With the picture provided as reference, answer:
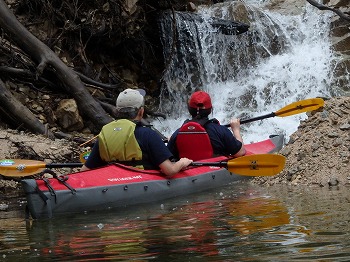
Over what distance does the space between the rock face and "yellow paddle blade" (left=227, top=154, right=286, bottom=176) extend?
39 centimetres

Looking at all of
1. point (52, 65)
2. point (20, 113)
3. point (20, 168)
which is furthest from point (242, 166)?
point (52, 65)

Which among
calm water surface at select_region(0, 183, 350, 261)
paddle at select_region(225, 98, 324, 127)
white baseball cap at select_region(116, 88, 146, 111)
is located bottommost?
calm water surface at select_region(0, 183, 350, 261)

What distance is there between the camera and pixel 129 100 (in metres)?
6.68

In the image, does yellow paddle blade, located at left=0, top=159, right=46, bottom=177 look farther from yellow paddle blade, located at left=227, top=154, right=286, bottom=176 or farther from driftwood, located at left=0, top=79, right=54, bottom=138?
driftwood, located at left=0, top=79, right=54, bottom=138

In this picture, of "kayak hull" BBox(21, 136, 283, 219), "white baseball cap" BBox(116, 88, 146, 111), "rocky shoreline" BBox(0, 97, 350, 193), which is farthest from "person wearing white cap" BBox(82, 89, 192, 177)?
"rocky shoreline" BBox(0, 97, 350, 193)

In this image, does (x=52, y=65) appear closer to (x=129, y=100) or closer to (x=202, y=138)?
(x=202, y=138)

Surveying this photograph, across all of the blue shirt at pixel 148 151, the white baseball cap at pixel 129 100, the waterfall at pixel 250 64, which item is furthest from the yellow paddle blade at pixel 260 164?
the waterfall at pixel 250 64

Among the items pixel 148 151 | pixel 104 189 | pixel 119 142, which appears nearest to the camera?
pixel 104 189

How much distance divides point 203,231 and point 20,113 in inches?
248

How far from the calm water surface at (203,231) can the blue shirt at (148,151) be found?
44cm

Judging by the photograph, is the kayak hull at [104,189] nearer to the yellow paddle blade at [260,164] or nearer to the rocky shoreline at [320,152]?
the yellow paddle blade at [260,164]

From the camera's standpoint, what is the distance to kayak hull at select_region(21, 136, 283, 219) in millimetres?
6164

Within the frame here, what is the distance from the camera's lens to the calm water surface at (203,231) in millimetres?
4016

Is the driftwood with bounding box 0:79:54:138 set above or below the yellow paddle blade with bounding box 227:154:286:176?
above
